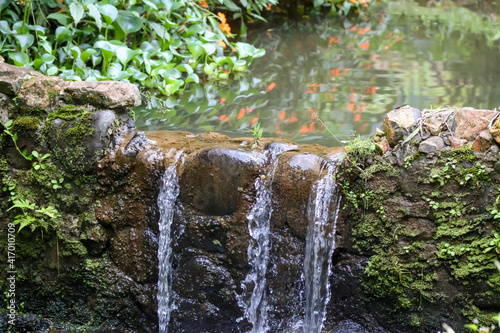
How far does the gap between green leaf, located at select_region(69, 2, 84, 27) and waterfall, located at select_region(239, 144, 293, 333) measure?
7.50 ft

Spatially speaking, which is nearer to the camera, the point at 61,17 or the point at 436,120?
the point at 436,120

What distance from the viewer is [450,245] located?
266cm

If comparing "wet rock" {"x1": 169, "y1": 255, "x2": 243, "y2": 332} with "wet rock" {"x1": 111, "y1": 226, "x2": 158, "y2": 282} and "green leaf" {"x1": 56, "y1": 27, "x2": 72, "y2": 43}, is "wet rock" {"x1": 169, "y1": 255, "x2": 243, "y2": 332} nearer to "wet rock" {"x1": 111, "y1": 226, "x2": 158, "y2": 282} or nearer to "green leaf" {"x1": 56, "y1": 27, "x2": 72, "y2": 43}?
"wet rock" {"x1": 111, "y1": 226, "x2": 158, "y2": 282}

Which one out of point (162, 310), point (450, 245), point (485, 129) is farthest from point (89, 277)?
point (485, 129)

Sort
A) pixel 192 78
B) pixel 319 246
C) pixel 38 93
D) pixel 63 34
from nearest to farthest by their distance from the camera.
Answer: pixel 319 246
pixel 38 93
pixel 63 34
pixel 192 78

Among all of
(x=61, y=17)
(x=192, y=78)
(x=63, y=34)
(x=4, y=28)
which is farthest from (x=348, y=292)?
(x=4, y=28)

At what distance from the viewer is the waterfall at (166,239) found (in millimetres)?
3111

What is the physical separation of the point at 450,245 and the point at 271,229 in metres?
1.02

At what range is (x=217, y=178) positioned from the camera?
3.04 meters

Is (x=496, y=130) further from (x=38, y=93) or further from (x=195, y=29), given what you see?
(x=195, y=29)

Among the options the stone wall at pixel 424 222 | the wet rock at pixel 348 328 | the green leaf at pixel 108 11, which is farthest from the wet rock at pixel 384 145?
the green leaf at pixel 108 11

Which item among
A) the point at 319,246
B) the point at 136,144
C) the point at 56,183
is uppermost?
the point at 136,144

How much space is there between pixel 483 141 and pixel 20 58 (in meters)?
3.74

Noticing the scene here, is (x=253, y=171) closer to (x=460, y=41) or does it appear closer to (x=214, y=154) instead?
(x=214, y=154)
